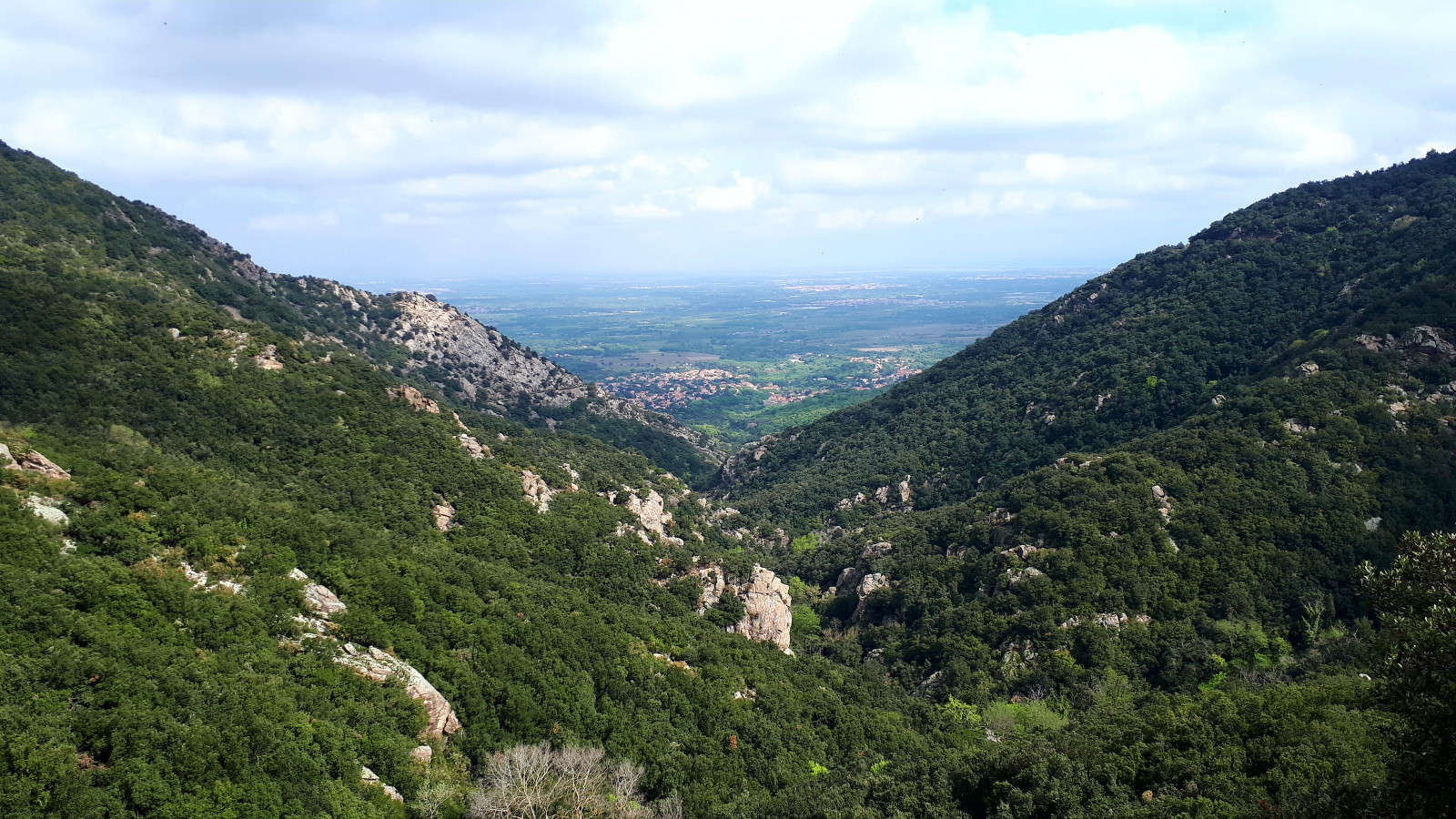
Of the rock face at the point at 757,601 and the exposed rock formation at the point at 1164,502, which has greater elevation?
the exposed rock formation at the point at 1164,502

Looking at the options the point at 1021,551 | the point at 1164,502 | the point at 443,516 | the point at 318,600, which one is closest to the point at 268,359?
the point at 443,516

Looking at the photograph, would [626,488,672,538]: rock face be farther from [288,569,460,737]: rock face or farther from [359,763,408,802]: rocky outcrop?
[359,763,408,802]: rocky outcrop

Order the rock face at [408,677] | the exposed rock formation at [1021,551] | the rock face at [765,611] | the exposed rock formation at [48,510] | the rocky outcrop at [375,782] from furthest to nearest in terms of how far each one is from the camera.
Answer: the exposed rock formation at [1021,551] → the rock face at [765,611] → the rock face at [408,677] → the exposed rock formation at [48,510] → the rocky outcrop at [375,782]

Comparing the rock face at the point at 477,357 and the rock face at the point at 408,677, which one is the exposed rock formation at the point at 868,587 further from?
the rock face at the point at 477,357

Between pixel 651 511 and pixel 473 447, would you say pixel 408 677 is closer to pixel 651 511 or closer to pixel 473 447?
pixel 473 447

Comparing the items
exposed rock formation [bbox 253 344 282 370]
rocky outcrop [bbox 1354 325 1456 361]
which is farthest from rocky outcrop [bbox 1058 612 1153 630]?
exposed rock formation [bbox 253 344 282 370]

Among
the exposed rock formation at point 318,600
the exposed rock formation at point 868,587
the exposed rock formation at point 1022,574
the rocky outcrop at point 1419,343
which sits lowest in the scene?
the exposed rock formation at point 868,587

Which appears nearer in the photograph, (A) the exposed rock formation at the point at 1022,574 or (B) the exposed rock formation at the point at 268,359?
(A) the exposed rock formation at the point at 1022,574

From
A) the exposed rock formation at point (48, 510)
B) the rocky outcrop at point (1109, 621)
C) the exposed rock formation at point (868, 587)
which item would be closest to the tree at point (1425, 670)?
the rocky outcrop at point (1109, 621)
